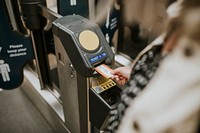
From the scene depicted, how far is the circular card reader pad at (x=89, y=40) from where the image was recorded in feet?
3.01

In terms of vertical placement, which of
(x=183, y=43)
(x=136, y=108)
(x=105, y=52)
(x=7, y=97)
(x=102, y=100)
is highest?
(x=183, y=43)

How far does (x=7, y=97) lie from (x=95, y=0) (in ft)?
3.66

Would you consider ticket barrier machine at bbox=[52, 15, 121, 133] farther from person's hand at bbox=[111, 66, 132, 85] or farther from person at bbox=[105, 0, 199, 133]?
person at bbox=[105, 0, 199, 133]

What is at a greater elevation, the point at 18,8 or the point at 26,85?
the point at 18,8

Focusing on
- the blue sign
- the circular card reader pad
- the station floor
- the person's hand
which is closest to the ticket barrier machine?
the circular card reader pad

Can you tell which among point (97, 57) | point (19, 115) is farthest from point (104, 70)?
point (19, 115)

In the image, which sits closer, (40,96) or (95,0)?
(95,0)

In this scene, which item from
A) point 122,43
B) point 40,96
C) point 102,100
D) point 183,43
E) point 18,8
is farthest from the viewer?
point 122,43

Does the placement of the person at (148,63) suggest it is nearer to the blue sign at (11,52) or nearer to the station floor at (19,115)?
the blue sign at (11,52)

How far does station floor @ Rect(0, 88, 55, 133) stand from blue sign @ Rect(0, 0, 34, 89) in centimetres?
31

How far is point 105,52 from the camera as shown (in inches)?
37.4

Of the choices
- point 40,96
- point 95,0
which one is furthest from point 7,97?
point 95,0

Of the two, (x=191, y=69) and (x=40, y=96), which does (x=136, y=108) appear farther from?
(x=40, y=96)

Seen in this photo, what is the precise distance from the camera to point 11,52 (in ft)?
4.70
